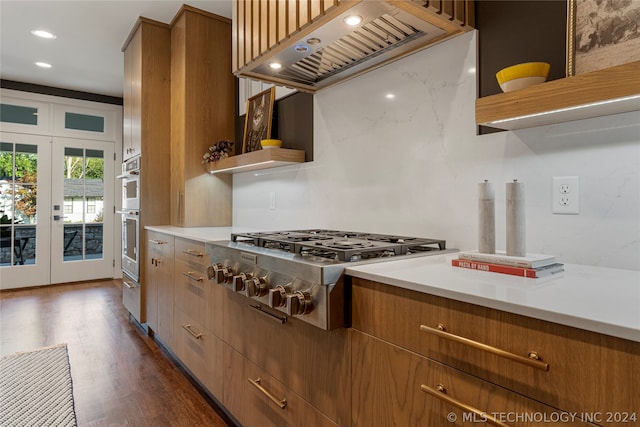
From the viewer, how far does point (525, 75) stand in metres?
1.11

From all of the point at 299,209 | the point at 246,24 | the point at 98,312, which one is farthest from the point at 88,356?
the point at 246,24

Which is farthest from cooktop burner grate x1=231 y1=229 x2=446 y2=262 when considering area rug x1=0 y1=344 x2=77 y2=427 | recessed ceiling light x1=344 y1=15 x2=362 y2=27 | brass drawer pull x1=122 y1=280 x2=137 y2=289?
brass drawer pull x1=122 y1=280 x2=137 y2=289

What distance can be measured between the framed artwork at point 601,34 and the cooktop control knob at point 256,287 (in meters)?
1.19

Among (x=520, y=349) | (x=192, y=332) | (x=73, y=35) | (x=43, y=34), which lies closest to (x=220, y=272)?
(x=192, y=332)

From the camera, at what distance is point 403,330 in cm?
94

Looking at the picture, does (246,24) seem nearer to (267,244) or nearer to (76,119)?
(267,244)

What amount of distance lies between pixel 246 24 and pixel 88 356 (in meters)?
2.52

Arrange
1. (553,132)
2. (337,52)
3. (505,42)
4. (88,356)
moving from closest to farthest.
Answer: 1. (553,132)
2. (505,42)
3. (337,52)
4. (88,356)

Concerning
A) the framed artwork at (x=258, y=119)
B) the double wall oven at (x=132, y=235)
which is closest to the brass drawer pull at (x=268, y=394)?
the framed artwork at (x=258, y=119)

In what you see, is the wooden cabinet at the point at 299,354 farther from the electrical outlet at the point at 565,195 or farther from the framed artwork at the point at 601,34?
the framed artwork at the point at 601,34

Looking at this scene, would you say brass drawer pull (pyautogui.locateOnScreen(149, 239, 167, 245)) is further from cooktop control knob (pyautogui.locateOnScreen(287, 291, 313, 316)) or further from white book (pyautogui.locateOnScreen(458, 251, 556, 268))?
white book (pyautogui.locateOnScreen(458, 251, 556, 268))

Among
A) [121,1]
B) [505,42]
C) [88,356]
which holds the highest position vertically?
[121,1]

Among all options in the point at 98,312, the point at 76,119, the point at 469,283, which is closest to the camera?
the point at 469,283

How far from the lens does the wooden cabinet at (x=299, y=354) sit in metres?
1.12
